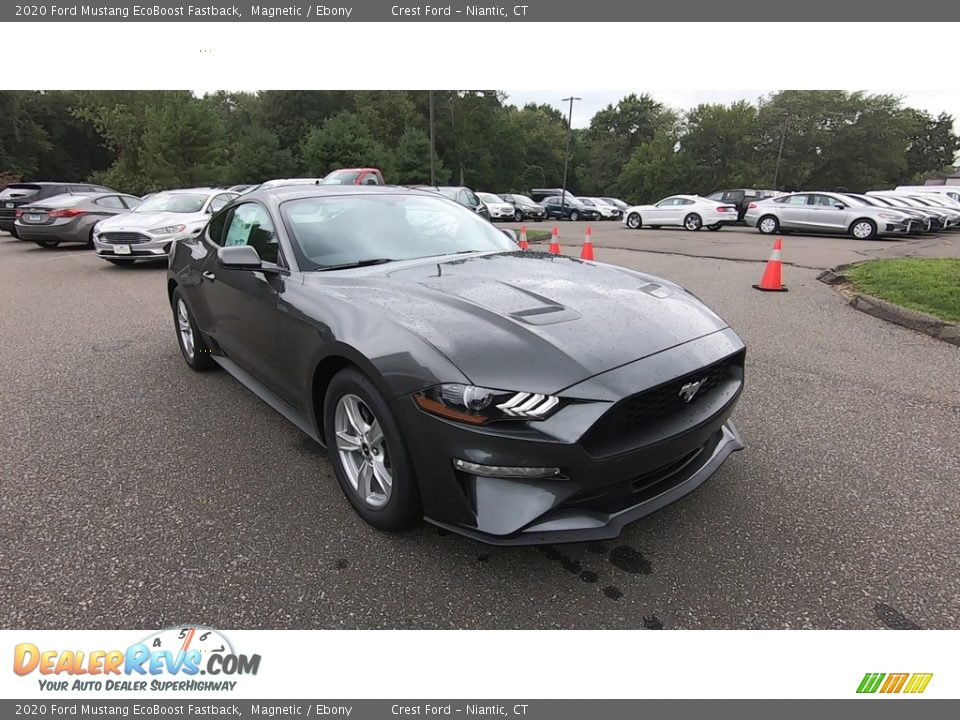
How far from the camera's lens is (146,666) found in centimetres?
197

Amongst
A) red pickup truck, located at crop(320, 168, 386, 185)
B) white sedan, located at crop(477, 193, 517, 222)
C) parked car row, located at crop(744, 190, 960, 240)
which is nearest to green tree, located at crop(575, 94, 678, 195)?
white sedan, located at crop(477, 193, 517, 222)

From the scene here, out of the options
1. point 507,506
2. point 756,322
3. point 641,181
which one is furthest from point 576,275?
point 641,181

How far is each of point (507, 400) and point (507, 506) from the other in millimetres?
390

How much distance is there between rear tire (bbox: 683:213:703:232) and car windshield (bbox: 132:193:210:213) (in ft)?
53.8

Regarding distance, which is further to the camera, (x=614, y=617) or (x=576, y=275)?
(x=576, y=275)

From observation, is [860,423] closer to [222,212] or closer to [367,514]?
[367,514]

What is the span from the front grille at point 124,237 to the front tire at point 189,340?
6.48 meters

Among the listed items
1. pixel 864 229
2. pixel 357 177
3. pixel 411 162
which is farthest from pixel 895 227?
pixel 411 162

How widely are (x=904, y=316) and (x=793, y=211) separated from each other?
1378 cm

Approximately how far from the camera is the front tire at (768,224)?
18750 mm

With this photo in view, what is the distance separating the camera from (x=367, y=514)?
257 cm

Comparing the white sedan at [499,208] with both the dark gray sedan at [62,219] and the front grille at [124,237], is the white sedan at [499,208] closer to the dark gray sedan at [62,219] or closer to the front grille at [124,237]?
the dark gray sedan at [62,219]

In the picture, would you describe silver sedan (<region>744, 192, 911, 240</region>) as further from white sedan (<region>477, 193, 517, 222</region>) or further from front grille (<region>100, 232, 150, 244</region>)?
front grille (<region>100, 232, 150, 244</region>)

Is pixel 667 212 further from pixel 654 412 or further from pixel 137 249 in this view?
pixel 654 412
